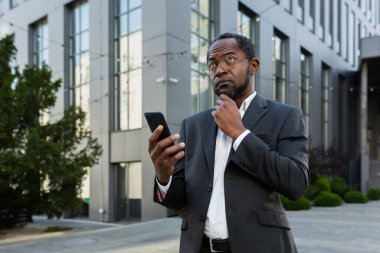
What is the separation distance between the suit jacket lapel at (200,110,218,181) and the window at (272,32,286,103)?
2411 cm

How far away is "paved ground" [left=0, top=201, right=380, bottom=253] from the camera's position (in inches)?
357

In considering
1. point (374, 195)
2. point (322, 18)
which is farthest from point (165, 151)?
point (322, 18)

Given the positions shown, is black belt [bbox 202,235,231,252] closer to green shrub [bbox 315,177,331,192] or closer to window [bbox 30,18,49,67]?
green shrub [bbox 315,177,331,192]

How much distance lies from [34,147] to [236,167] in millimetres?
12011

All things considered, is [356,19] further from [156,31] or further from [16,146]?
[16,146]

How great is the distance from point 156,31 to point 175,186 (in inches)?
625

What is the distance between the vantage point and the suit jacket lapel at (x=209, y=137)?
1.93 m

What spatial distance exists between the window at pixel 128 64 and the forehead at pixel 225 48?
1662 centimetres

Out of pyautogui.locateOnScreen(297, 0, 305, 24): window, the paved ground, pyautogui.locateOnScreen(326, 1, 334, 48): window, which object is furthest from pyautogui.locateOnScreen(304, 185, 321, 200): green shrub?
pyautogui.locateOnScreen(326, 1, 334, 48): window

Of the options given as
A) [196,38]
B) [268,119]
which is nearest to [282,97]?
[196,38]

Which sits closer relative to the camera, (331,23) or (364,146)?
(364,146)

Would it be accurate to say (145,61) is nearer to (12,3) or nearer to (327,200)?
(327,200)

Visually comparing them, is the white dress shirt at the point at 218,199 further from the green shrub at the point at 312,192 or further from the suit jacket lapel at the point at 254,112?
the green shrub at the point at 312,192

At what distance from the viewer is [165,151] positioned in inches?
69.3
